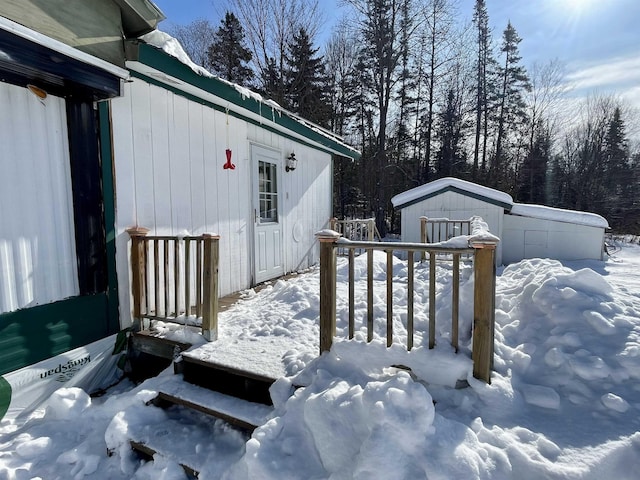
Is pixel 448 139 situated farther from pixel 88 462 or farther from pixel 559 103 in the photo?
pixel 88 462

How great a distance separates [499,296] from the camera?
325cm

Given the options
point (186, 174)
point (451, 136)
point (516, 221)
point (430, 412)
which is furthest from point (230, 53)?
point (430, 412)

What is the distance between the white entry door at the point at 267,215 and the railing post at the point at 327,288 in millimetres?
2674

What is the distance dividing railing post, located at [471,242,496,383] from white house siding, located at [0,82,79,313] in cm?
295

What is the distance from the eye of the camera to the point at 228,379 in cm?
237

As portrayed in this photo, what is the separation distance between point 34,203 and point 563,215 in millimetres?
8934

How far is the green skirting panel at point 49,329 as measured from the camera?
2.25 meters

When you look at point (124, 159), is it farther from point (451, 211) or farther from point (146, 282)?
point (451, 211)

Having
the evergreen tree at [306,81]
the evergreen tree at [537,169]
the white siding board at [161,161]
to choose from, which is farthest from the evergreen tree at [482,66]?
the white siding board at [161,161]

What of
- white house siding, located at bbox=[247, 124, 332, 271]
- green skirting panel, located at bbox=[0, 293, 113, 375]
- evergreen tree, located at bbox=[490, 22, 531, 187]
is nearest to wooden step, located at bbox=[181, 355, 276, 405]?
green skirting panel, located at bbox=[0, 293, 113, 375]

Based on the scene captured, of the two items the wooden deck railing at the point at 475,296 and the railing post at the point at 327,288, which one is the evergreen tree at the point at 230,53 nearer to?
the railing post at the point at 327,288

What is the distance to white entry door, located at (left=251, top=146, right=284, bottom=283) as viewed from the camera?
189 inches

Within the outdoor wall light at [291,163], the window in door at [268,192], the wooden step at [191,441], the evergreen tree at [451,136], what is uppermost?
the evergreen tree at [451,136]

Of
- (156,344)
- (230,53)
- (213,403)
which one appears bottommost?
(213,403)
